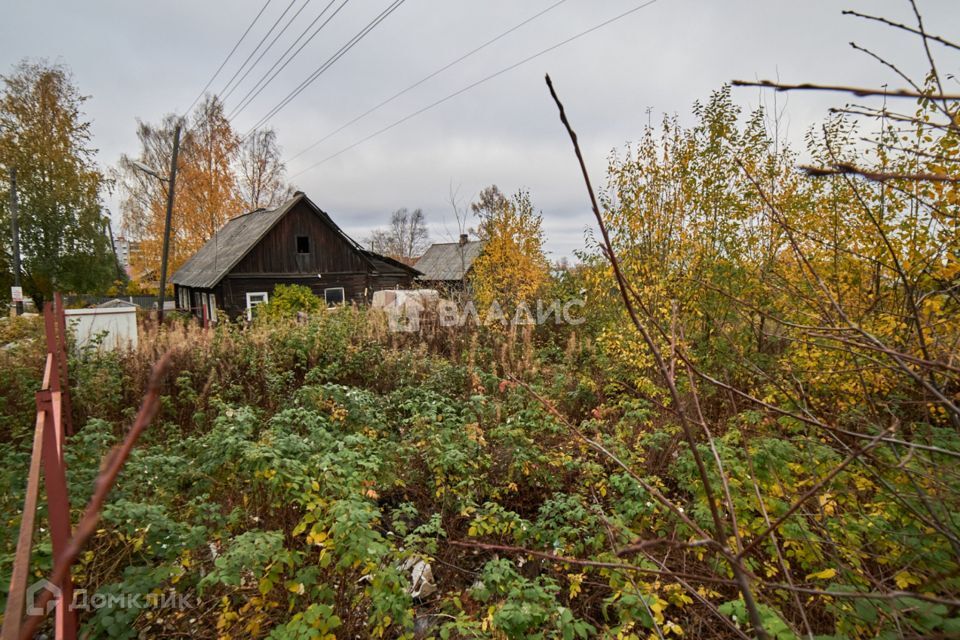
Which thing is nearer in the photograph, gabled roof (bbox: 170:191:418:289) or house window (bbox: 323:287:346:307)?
gabled roof (bbox: 170:191:418:289)

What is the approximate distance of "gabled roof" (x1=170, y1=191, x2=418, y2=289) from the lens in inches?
683

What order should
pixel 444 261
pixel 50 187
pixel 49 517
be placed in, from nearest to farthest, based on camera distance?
pixel 49 517 → pixel 50 187 → pixel 444 261

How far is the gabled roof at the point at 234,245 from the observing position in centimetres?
1734

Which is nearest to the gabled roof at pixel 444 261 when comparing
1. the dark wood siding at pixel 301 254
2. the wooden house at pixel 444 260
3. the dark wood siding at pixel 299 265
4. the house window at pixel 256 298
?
the wooden house at pixel 444 260

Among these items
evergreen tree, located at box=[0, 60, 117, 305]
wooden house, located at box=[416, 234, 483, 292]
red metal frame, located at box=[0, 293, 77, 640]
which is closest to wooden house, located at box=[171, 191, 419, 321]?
evergreen tree, located at box=[0, 60, 117, 305]

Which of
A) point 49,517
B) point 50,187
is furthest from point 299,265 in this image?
point 49,517

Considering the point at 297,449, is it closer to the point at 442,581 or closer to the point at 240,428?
the point at 240,428

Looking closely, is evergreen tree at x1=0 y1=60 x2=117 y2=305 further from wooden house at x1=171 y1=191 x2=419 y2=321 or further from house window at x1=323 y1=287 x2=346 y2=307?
house window at x1=323 y1=287 x2=346 y2=307

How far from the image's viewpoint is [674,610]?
310 cm

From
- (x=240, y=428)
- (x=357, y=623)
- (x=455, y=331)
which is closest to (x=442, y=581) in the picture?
(x=357, y=623)

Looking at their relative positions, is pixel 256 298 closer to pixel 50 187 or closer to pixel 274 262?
pixel 274 262

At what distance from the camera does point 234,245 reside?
18.6m

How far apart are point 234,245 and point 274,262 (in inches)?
73.7

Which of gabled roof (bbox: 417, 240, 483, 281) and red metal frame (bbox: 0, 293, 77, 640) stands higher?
gabled roof (bbox: 417, 240, 483, 281)
